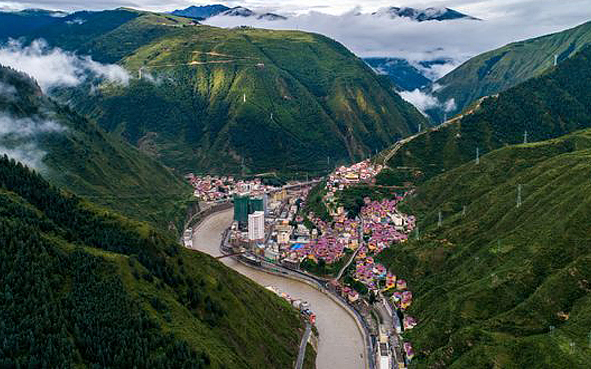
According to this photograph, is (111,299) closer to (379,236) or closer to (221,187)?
(379,236)

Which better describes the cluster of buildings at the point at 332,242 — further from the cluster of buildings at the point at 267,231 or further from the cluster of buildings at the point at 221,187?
the cluster of buildings at the point at 221,187

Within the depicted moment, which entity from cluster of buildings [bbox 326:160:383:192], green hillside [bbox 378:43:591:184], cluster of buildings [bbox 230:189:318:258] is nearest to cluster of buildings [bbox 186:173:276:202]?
cluster of buildings [bbox 230:189:318:258]

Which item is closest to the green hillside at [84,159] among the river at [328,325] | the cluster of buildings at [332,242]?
the river at [328,325]

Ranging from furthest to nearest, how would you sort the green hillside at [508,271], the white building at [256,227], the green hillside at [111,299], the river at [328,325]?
the white building at [256,227] < the river at [328,325] < the green hillside at [508,271] < the green hillside at [111,299]

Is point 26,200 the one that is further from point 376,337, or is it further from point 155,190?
point 155,190

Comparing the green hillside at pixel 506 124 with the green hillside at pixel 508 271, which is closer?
the green hillside at pixel 508 271

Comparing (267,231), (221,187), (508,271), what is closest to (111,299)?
(508,271)

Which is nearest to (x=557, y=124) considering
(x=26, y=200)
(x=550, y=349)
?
(x=550, y=349)
